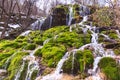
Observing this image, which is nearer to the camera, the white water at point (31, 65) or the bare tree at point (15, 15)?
the white water at point (31, 65)

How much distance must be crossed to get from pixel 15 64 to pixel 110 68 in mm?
3773

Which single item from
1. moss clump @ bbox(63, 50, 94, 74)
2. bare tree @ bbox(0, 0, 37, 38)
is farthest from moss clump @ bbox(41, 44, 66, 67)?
bare tree @ bbox(0, 0, 37, 38)

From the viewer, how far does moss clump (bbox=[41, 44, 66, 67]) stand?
31.3 feet

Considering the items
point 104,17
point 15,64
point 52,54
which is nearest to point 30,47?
point 15,64

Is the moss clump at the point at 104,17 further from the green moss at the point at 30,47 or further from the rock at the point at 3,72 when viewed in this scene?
the rock at the point at 3,72

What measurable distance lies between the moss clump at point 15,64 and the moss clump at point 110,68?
3.19 m

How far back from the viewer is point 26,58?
33.0 feet

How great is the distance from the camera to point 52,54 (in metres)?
10.0

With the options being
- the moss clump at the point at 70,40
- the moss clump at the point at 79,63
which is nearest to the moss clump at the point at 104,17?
the moss clump at the point at 70,40

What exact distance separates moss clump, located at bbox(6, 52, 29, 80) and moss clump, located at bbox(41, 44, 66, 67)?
2.99 ft

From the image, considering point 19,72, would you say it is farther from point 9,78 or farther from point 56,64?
point 56,64

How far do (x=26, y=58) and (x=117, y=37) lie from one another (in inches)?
216

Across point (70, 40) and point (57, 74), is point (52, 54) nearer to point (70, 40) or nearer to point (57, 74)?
point (57, 74)

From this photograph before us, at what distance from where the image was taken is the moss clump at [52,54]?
953cm
